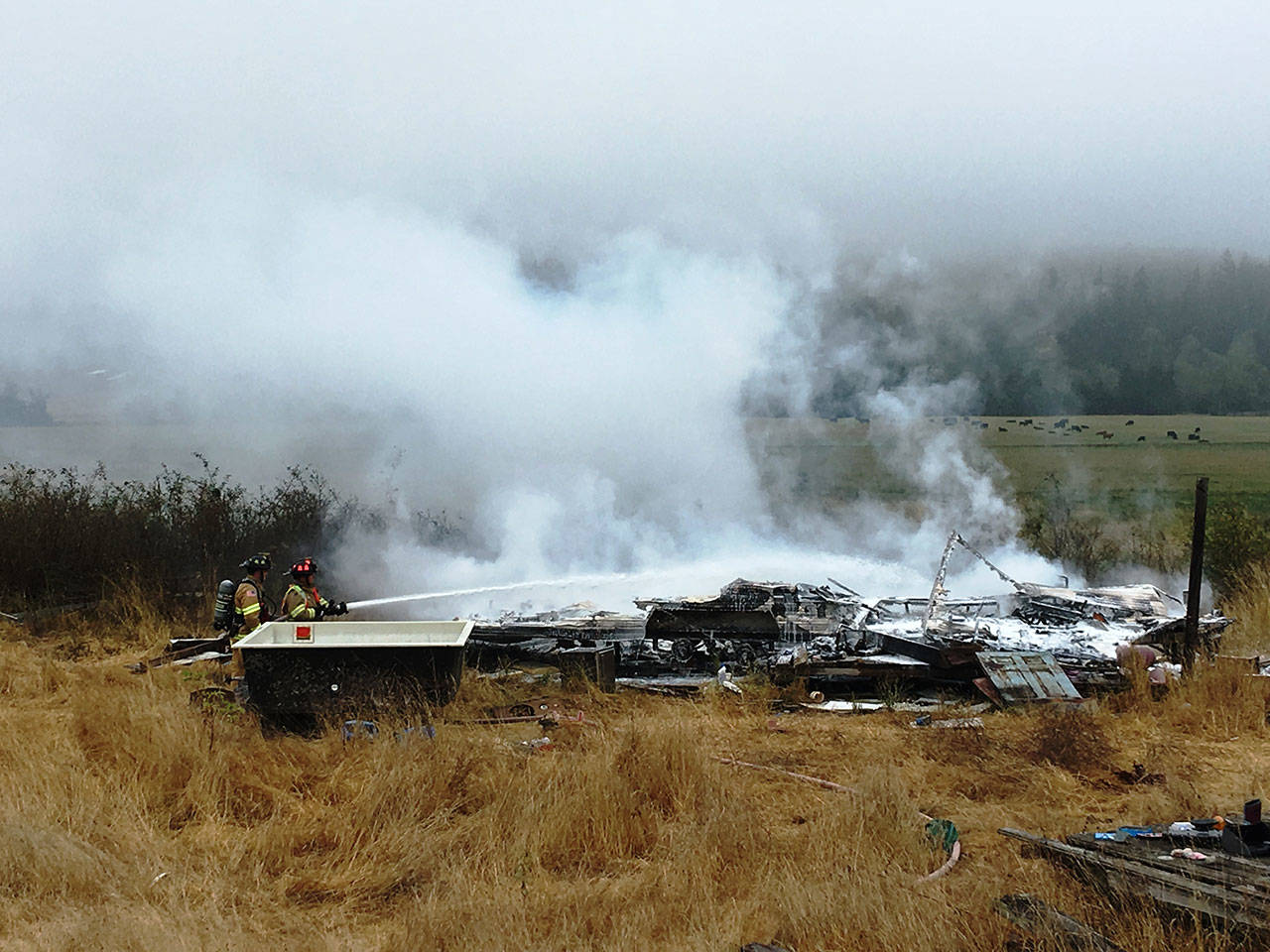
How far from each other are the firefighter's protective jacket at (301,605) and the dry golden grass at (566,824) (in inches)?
57.6

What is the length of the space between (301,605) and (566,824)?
5377 millimetres

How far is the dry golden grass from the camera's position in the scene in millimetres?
5316

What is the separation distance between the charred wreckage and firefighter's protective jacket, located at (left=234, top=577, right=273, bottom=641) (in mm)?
2637

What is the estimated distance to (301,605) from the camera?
428 inches

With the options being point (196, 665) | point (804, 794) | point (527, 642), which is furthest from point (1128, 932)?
point (196, 665)

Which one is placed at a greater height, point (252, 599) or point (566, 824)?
point (252, 599)

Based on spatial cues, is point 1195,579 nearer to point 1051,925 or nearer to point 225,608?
point 1051,925

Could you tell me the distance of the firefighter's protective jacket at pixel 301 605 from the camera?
35.1 feet

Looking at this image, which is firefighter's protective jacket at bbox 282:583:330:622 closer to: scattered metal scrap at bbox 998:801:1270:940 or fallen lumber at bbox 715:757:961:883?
fallen lumber at bbox 715:757:961:883

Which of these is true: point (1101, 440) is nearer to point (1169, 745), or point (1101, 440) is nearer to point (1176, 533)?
point (1176, 533)

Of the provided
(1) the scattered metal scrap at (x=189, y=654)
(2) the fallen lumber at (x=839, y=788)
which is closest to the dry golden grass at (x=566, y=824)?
(2) the fallen lumber at (x=839, y=788)

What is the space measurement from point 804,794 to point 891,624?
584 cm

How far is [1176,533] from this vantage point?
68.5 ft

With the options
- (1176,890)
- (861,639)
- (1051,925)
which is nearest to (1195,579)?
(861,639)
